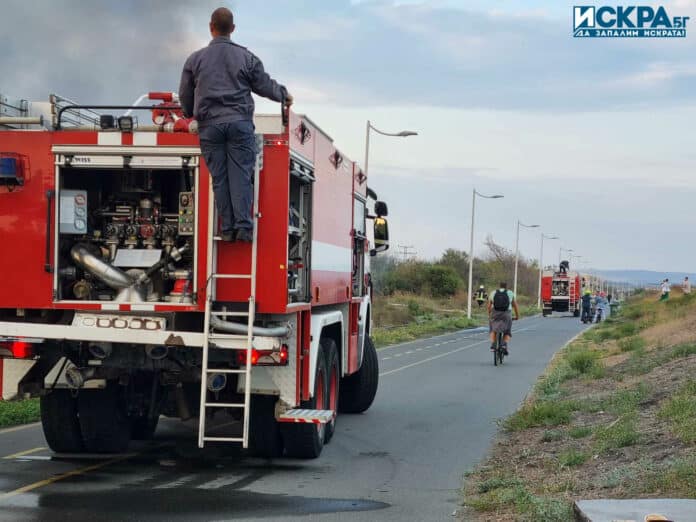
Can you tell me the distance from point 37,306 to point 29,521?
2.13 m

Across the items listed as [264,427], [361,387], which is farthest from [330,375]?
[361,387]

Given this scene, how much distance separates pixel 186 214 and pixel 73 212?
95cm

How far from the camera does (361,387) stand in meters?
15.0

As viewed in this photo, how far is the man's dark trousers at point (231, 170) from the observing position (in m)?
8.79

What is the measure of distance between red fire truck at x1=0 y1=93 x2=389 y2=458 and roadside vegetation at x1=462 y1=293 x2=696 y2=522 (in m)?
1.94

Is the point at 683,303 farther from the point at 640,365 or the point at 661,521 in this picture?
the point at 661,521

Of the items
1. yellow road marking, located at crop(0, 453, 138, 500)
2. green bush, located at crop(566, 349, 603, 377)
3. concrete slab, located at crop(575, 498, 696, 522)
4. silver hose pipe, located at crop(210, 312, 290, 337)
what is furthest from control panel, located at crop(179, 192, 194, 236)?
green bush, located at crop(566, 349, 603, 377)

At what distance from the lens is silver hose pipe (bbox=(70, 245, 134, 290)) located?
9125mm

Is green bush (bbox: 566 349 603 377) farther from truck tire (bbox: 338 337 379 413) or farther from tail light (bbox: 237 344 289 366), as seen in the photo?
tail light (bbox: 237 344 289 366)

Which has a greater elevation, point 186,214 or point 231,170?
point 231,170

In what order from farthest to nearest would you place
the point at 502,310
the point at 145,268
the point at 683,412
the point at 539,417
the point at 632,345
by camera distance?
the point at 632,345
the point at 502,310
the point at 539,417
the point at 683,412
the point at 145,268

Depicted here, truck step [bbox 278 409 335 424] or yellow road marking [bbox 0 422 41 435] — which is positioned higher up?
truck step [bbox 278 409 335 424]

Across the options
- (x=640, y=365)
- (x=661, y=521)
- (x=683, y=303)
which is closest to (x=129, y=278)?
(x=661, y=521)

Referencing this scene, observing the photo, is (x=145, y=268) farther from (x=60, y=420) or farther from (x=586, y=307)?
(x=586, y=307)
